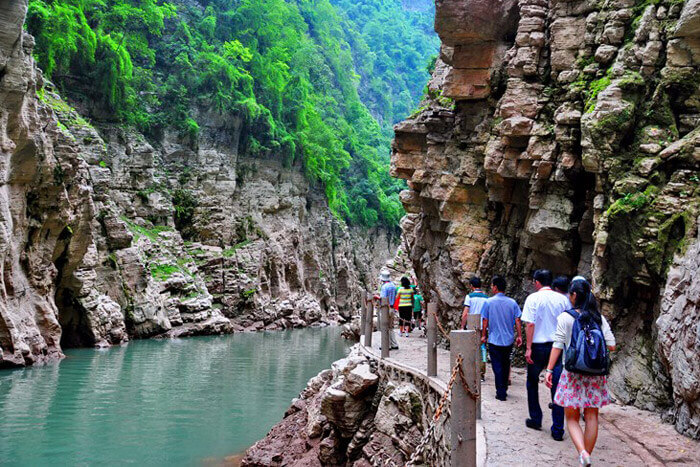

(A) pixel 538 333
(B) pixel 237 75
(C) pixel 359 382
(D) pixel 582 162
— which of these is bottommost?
(C) pixel 359 382

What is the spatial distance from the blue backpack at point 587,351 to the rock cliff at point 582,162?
6.12 feet

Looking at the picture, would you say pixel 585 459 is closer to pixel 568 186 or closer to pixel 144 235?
pixel 568 186

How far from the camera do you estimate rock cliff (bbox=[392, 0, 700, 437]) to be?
7.54 meters

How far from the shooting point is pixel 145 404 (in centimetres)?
1543

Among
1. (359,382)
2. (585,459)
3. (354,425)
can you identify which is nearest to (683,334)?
(585,459)

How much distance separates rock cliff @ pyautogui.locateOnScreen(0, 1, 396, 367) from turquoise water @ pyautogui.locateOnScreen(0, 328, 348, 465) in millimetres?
3163

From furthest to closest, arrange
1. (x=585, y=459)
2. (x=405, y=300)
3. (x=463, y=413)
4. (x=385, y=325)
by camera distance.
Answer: (x=405, y=300) → (x=385, y=325) → (x=585, y=459) → (x=463, y=413)

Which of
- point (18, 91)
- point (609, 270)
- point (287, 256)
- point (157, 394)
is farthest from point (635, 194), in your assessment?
point (287, 256)

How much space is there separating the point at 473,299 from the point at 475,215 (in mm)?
6141

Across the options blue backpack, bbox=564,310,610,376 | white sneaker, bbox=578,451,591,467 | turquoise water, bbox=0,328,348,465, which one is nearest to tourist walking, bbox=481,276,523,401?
blue backpack, bbox=564,310,610,376

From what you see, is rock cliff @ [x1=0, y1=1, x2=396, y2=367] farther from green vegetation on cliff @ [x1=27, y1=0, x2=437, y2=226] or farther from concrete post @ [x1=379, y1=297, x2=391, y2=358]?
concrete post @ [x1=379, y1=297, x2=391, y2=358]

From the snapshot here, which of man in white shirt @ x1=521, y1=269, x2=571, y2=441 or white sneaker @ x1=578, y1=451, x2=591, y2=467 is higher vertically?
man in white shirt @ x1=521, y1=269, x2=571, y2=441

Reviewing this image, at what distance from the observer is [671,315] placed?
22.2 feet

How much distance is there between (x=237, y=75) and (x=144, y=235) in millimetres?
16730
